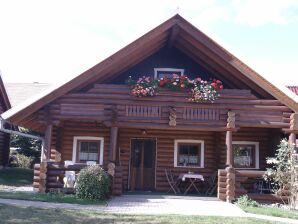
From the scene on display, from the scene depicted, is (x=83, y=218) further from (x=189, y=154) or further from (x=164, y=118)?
(x=189, y=154)

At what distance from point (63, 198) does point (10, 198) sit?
1.48m

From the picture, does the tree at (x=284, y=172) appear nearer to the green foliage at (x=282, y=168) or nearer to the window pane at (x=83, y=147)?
the green foliage at (x=282, y=168)

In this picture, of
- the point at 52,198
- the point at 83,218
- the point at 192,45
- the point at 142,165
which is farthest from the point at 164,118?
the point at 83,218

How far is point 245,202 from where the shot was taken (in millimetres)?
12727

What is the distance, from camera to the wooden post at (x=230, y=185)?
13.3 metres

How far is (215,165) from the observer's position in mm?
16281

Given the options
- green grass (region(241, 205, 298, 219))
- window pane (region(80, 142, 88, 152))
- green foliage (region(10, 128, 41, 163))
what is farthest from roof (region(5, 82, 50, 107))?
green grass (region(241, 205, 298, 219))

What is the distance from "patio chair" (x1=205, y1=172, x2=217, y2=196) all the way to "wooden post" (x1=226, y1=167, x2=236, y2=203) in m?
1.93

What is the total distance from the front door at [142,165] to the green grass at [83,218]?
6.10m

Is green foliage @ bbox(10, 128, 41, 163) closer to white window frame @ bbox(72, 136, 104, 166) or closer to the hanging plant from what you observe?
white window frame @ bbox(72, 136, 104, 166)

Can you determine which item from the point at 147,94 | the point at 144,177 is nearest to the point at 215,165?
the point at 144,177

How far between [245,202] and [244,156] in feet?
13.1

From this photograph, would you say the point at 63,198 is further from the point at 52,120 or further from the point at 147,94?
the point at 147,94

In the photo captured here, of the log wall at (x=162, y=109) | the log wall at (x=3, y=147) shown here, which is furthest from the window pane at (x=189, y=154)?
the log wall at (x=3, y=147)
